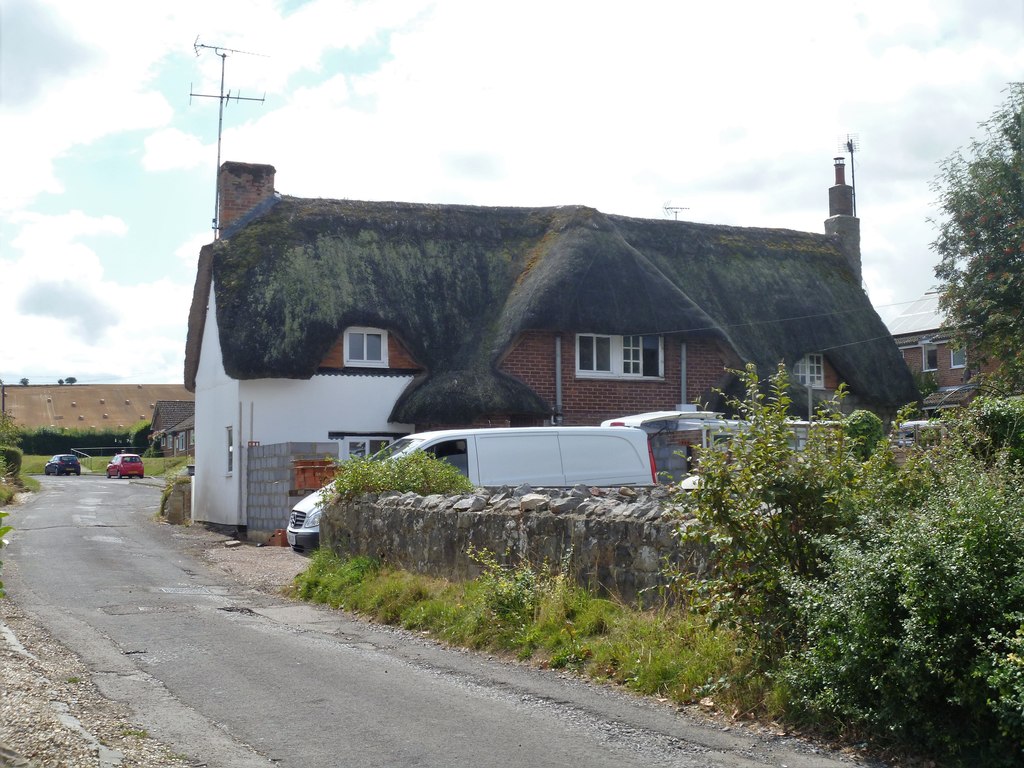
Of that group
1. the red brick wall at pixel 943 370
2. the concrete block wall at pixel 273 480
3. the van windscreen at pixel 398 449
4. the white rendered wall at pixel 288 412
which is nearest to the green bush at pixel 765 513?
the van windscreen at pixel 398 449

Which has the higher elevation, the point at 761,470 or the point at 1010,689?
the point at 761,470

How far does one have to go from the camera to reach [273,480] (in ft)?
68.4

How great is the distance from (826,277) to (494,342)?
11.3m

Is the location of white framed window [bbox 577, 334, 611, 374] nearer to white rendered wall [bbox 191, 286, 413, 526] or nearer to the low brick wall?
white rendered wall [bbox 191, 286, 413, 526]

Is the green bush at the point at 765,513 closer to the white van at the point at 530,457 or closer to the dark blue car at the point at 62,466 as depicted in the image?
the white van at the point at 530,457

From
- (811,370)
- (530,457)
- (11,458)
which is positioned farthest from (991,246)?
(11,458)

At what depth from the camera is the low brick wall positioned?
912 cm

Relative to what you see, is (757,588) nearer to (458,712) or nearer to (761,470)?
(761,470)

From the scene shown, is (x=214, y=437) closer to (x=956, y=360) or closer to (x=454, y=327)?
(x=454, y=327)

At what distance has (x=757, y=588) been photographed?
754 centimetres

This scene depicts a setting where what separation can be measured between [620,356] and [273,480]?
28.0 feet

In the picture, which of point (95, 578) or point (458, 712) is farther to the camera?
point (95, 578)

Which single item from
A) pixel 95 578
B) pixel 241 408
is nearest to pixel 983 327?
pixel 241 408

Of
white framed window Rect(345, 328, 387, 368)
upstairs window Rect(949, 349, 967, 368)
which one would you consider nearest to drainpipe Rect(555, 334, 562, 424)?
white framed window Rect(345, 328, 387, 368)
